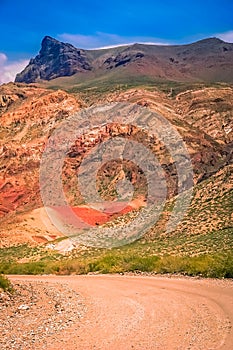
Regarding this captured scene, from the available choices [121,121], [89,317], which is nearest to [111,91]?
[121,121]

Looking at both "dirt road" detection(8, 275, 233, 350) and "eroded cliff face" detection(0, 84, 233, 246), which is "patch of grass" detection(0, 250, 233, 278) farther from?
"eroded cliff face" detection(0, 84, 233, 246)

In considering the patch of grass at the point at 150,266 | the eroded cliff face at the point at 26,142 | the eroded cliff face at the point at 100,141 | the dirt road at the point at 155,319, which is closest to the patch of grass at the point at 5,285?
the dirt road at the point at 155,319

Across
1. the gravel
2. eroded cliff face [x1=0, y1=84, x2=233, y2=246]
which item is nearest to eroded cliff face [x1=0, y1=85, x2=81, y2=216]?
eroded cliff face [x1=0, y1=84, x2=233, y2=246]

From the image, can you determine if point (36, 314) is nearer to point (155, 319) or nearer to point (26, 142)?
point (155, 319)

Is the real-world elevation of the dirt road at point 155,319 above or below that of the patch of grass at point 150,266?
above

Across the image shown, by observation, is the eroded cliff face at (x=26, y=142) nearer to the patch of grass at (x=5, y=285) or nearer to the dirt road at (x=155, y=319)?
the patch of grass at (x=5, y=285)

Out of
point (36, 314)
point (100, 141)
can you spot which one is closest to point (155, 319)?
point (36, 314)
